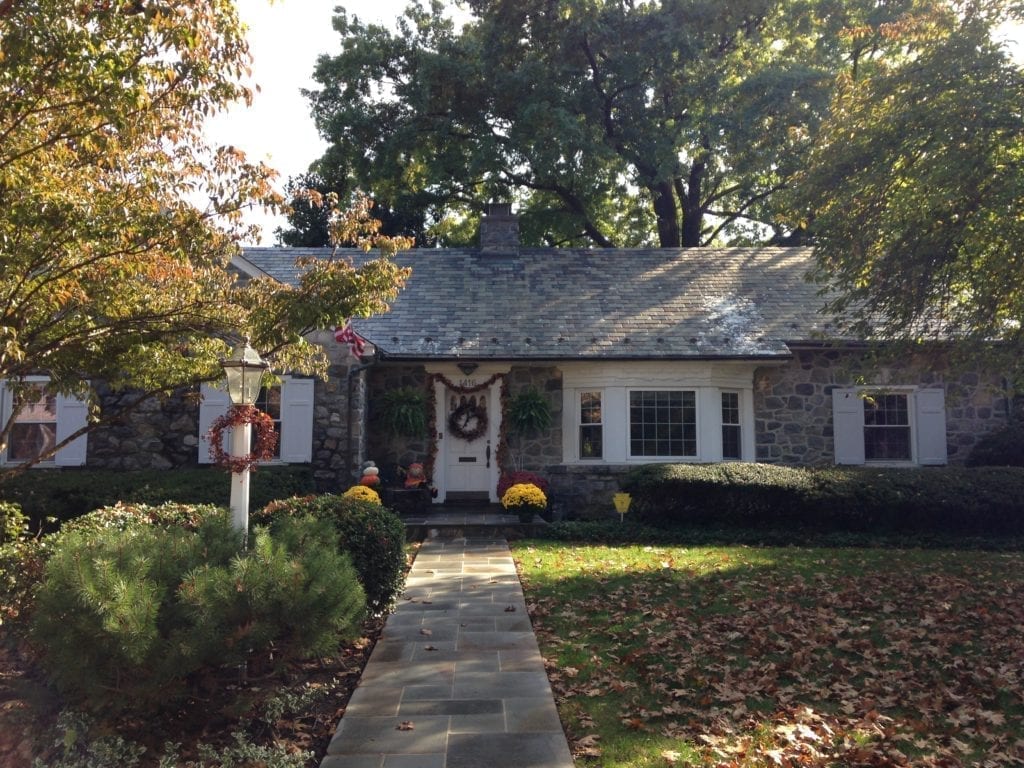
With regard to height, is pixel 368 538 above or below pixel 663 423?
below

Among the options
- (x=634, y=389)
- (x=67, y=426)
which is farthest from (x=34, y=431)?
(x=634, y=389)

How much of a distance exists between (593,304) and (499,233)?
133 inches

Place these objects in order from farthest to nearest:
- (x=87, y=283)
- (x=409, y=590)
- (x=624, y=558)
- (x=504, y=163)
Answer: (x=504, y=163), (x=624, y=558), (x=409, y=590), (x=87, y=283)

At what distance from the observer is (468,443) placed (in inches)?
555

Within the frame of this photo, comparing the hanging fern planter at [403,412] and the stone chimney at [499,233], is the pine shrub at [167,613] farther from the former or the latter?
the stone chimney at [499,233]

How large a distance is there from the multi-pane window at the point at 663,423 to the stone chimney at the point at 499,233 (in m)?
5.28

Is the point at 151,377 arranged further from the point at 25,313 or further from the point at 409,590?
the point at 409,590

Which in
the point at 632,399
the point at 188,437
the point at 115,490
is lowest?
the point at 115,490

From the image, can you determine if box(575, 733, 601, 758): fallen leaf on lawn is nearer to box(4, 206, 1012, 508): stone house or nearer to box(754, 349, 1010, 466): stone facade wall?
box(4, 206, 1012, 508): stone house

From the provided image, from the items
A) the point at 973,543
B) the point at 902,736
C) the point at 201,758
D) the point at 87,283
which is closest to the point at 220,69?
the point at 87,283

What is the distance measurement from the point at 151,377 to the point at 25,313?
162cm

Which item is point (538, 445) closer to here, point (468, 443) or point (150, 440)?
point (468, 443)

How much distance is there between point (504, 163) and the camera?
73.9 feet

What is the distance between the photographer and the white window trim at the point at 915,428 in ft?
46.2
